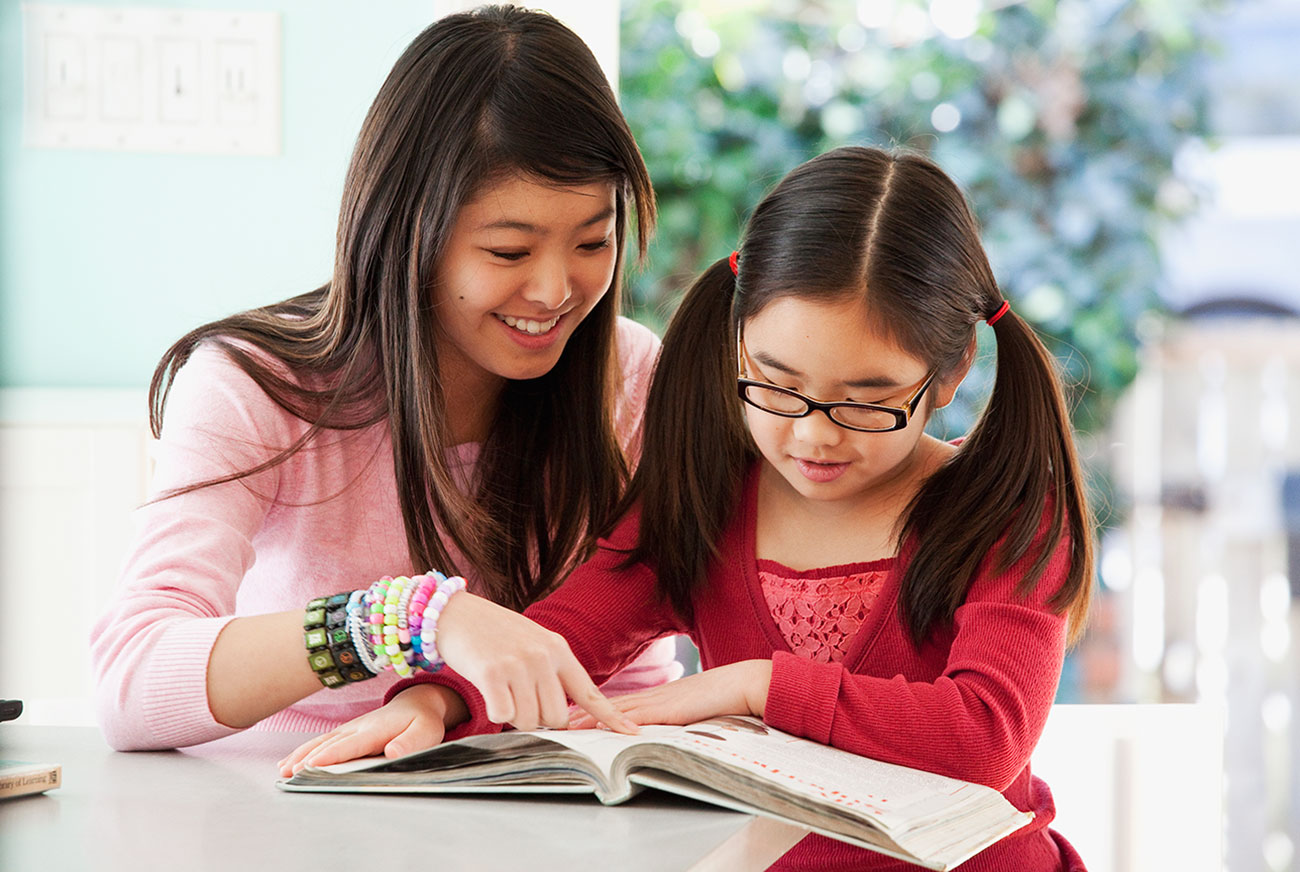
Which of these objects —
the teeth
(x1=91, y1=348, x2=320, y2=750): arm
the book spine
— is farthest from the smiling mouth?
the book spine

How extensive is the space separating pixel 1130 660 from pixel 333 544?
2.33 m

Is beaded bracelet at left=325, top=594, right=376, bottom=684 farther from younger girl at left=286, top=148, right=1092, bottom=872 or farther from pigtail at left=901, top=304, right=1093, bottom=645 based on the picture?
pigtail at left=901, top=304, right=1093, bottom=645

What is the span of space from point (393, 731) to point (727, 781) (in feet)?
0.91

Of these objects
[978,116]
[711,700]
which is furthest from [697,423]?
[978,116]

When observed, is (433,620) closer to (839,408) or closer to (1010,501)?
(839,408)

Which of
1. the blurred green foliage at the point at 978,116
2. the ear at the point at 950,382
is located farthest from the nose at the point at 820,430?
the blurred green foliage at the point at 978,116

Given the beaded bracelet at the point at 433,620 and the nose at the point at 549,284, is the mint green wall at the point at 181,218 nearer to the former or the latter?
the nose at the point at 549,284

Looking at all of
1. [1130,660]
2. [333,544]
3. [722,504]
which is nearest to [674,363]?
[722,504]

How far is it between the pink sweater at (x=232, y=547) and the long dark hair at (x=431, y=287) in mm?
29

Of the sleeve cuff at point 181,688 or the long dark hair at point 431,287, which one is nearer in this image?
the sleeve cuff at point 181,688

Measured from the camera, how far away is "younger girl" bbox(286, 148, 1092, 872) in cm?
98

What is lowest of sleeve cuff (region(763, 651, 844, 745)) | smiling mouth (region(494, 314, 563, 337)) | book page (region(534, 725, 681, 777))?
sleeve cuff (region(763, 651, 844, 745))

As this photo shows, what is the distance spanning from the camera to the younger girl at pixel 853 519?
981mm

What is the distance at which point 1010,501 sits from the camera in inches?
45.4
